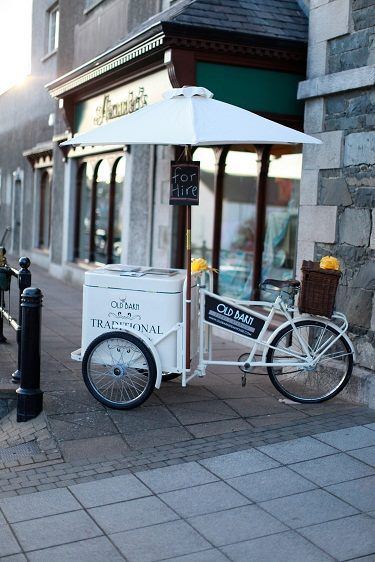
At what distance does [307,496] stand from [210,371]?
295cm

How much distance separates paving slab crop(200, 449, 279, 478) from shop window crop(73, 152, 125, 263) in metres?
7.92

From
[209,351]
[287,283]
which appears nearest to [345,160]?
[287,283]

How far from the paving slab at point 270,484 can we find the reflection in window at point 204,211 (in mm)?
5609

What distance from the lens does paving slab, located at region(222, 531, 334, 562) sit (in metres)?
3.51

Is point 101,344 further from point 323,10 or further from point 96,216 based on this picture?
point 96,216

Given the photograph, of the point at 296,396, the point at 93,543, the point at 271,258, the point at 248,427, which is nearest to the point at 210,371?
the point at 296,396

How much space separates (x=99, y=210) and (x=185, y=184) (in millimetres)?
7888

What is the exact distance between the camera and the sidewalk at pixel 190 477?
368 cm

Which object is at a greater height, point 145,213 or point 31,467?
point 145,213

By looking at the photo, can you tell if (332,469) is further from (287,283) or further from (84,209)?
(84,209)

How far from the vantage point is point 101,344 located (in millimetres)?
5836

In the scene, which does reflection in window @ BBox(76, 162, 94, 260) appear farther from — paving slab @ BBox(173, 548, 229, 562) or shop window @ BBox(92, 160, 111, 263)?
paving slab @ BBox(173, 548, 229, 562)

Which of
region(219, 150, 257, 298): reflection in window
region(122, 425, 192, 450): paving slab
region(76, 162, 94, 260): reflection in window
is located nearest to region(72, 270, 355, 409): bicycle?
region(122, 425, 192, 450): paving slab

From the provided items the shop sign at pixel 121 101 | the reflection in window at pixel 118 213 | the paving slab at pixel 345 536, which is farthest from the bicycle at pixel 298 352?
the reflection in window at pixel 118 213
